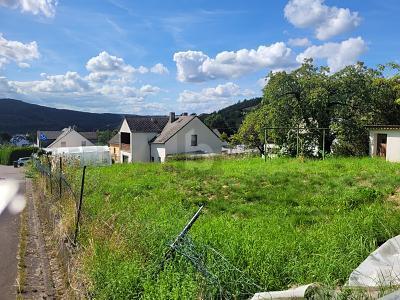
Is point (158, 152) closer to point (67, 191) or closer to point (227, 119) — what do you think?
point (67, 191)

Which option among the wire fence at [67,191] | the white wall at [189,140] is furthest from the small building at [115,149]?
the wire fence at [67,191]

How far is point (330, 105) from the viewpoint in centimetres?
2323

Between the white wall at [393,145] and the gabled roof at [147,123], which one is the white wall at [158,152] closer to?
the gabled roof at [147,123]

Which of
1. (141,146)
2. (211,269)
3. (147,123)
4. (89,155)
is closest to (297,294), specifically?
(211,269)

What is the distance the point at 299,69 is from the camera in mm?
23828

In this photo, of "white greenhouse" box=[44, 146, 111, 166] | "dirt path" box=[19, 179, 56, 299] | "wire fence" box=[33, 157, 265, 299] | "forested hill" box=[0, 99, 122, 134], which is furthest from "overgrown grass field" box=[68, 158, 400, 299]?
"forested hill" box=[0, 99, 122, 134]

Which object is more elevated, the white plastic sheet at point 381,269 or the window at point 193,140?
the window at point 193,140

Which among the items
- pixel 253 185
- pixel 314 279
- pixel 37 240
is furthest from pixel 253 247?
pixel 253 185

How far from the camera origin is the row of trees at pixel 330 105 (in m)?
22.6

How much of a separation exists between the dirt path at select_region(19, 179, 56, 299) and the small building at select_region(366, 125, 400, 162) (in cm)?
1548

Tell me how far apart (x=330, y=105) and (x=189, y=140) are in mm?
20181

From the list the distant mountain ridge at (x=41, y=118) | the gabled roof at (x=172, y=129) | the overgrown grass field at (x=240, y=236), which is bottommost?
the overgrown grass field at (x=240, y=236)

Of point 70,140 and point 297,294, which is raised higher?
point 70,140

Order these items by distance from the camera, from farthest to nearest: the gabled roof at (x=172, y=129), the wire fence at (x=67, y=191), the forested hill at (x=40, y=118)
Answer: the forested hill at (x=40, y=118) < the gabled roof at (x=172, y=129) < the wire fence at (x=67, y=191)
